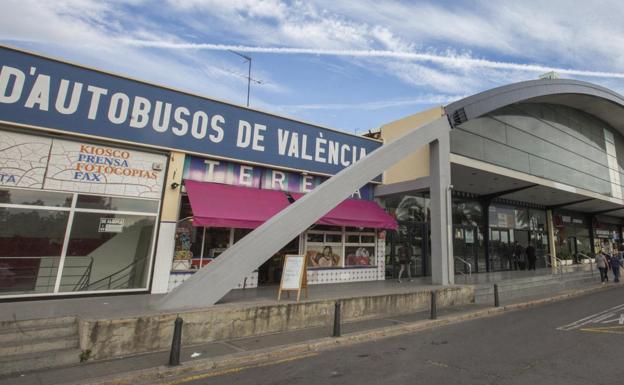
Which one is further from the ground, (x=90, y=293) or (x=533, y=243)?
(x=533, y=243)

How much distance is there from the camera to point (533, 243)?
23969 mm

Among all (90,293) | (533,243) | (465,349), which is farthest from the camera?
(533,243)

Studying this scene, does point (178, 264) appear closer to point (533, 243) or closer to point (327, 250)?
point (327, 250)

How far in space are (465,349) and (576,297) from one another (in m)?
11.8

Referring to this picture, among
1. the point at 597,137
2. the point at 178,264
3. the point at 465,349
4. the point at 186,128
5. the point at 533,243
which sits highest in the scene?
the point at 597,137

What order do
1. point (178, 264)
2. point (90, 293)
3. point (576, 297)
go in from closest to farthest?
point (90, 293), point (178, 264), point (576, 297)

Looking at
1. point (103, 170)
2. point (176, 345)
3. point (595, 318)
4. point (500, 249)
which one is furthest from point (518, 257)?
point (103, 170)

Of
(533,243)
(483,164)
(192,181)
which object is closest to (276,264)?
(192,181)

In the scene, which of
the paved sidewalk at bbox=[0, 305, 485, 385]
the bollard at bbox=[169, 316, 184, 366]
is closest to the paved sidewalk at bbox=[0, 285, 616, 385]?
the paved sidewalk at bbox=[0, 305, 485, 385]

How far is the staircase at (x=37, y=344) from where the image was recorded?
5.59m

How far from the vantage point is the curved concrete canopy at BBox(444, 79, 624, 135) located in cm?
1523

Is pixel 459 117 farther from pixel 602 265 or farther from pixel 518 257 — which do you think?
pixel 602 265

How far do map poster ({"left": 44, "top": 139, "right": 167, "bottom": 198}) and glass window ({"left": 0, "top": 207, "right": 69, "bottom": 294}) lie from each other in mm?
879

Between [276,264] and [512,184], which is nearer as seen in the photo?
[276,264]
